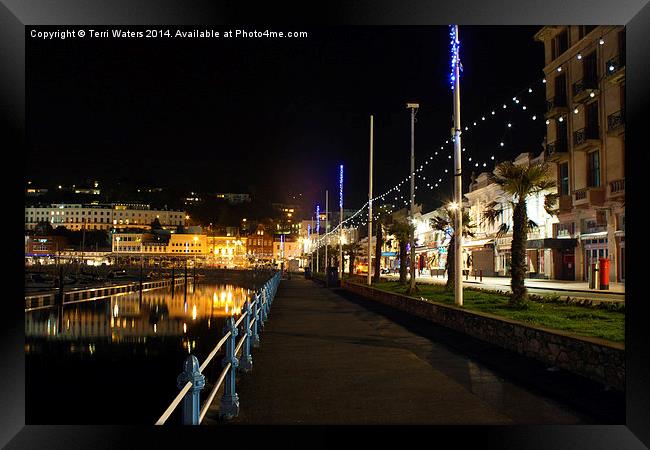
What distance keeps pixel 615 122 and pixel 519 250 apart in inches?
619

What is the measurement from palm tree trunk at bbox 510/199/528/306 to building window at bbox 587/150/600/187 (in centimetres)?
1746

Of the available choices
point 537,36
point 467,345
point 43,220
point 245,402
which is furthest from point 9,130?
point 43,220

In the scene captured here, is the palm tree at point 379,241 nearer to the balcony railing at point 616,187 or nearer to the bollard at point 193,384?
the balcony railing at point 616,187

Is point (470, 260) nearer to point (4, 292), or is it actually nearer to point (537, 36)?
point (537, 36)

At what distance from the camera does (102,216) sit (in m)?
180

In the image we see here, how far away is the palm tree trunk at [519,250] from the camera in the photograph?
15422 mm

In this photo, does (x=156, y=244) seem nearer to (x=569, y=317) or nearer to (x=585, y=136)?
(x=585, y=136)

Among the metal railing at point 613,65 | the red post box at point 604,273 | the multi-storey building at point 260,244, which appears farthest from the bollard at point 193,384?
the multi-storey building at point 260,244

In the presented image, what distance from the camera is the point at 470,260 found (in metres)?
52.6

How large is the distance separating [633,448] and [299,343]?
26.8 ft

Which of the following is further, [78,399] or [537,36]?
[537,36]

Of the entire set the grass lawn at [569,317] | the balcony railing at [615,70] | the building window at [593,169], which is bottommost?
the grass lawn at [569,317]

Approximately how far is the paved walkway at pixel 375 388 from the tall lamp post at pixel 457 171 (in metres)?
3.45
